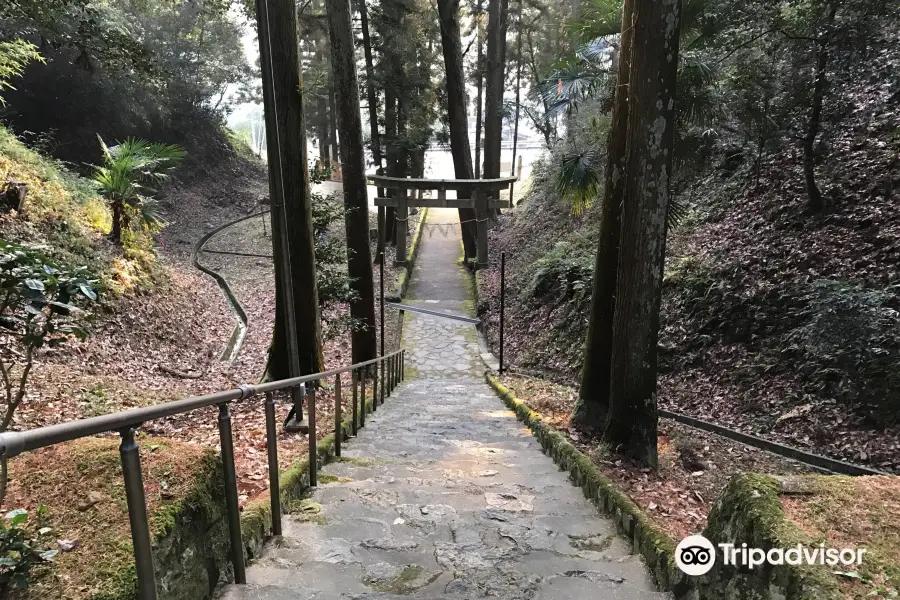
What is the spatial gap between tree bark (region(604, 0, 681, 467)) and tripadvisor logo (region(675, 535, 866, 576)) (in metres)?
2.40

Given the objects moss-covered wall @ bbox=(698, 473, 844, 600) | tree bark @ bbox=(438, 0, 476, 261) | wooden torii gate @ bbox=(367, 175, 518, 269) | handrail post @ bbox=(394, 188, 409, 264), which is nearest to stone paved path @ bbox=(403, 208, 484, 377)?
handrail post @ bbox=(394, 188, 409, 264)

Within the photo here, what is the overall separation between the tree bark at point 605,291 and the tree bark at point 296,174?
11.0 ft

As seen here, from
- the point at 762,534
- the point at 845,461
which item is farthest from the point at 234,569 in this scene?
the point at 845,461

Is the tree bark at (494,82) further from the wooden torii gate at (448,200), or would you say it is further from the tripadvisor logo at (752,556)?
the tripadvisor logo at (752,556)

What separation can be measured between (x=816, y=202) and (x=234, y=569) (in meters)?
8.98

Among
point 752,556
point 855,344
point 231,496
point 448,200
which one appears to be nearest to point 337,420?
point 231,496

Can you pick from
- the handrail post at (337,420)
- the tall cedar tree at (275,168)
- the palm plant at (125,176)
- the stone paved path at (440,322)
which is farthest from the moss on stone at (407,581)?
the palm plant at (125,176)

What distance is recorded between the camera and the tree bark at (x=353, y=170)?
26.9 feet

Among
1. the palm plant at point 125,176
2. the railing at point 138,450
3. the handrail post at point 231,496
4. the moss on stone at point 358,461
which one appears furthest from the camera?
the palm plant at point 125,176

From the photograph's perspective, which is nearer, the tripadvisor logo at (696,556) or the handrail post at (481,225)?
the tripadvisor logo at (696,556)

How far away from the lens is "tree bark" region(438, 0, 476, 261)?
57.3ft

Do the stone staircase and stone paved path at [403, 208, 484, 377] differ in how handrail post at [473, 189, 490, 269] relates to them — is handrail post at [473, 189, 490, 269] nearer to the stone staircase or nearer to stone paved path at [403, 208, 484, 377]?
stone paved path at [403, 208, 484, 377]

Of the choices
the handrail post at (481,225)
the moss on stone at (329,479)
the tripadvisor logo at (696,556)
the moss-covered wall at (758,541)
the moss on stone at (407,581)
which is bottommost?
the moss on stone at (329,479)

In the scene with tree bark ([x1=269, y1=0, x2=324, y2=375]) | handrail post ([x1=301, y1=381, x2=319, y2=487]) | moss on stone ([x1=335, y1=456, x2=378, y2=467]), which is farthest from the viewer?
tree bark ([x1=269, y1=0, x2=324, y2=375])
